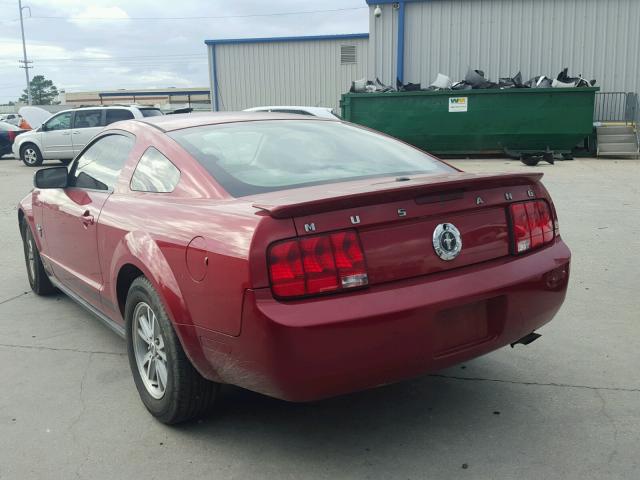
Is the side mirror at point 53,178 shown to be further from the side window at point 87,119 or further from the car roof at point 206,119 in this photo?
the side window at point 87,119

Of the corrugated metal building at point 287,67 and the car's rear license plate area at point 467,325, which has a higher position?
the corrugated metal building at point 287,67

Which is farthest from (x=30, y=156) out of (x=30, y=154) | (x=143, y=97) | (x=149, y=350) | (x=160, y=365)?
(x=143, y=97)

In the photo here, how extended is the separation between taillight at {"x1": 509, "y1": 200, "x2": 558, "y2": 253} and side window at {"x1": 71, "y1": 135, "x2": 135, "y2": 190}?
7.10 feet

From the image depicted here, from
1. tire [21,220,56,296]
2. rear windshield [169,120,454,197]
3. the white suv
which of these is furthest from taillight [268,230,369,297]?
the white suv

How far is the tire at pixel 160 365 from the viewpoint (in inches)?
117

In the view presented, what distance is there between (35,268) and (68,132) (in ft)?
48.1

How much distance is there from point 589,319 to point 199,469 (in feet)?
9.82

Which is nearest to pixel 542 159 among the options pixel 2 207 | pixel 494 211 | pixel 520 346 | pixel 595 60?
pixel 595 60

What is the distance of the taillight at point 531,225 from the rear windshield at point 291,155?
2.07 feet

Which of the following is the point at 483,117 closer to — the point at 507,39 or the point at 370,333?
the point at 507,39

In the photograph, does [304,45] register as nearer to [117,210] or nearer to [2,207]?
[2,207]

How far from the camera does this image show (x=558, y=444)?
2.91 meters

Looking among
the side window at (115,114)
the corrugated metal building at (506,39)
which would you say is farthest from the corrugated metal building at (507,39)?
the side window at (115,114)

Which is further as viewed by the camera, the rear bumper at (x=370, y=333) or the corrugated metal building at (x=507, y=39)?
the corrugated metal building at (x=507, y=39)
